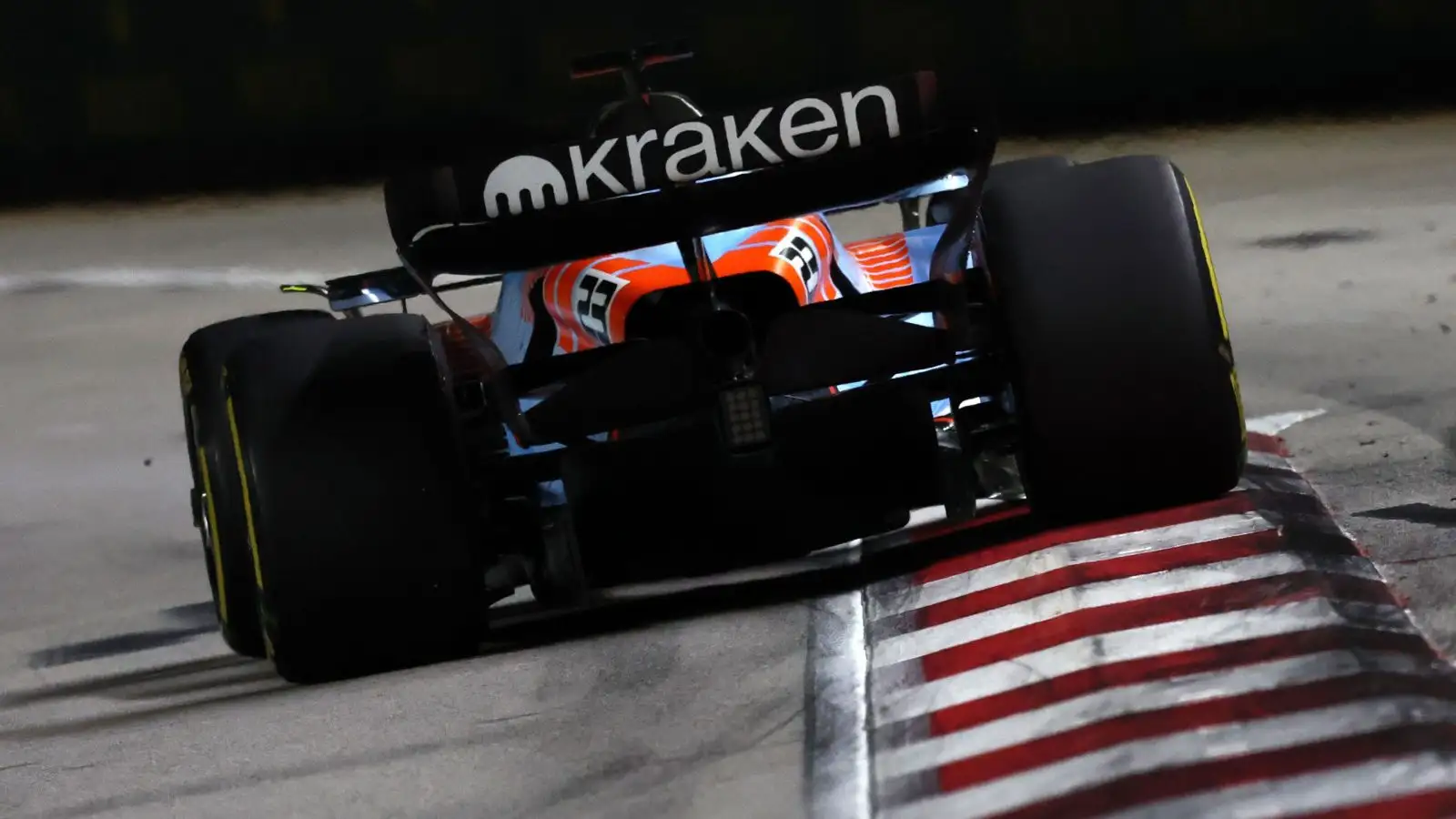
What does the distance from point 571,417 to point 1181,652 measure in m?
1.22

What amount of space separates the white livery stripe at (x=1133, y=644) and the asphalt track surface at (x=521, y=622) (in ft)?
0.42

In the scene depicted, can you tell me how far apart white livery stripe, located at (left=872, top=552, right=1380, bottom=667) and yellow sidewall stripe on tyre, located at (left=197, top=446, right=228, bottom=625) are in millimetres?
1243

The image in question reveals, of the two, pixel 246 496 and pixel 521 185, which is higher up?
pixel 521 185

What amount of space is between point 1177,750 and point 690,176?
1258mm

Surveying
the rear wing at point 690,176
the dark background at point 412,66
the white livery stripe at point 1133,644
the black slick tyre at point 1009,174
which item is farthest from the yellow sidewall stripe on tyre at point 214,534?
the dark background at point 412,66

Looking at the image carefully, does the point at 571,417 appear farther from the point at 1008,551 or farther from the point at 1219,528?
the point at 1219,528

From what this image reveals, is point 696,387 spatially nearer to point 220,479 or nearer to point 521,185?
point 521,185

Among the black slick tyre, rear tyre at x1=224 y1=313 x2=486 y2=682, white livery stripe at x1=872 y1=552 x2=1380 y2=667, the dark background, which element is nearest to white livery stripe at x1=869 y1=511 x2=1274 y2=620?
white livery stripe at x1=872 y1=552 x2=1380 y2=667

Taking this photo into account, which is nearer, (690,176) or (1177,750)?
(1177,750)

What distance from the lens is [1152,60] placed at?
11719 mm

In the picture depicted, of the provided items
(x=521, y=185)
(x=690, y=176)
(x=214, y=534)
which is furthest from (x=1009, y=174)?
(x=214, y=534)

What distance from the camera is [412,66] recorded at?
12.6 m

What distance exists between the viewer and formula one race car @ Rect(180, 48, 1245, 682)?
3510 millimetres

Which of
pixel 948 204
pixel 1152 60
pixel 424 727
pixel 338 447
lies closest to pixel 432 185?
pixel 338 447
